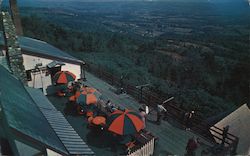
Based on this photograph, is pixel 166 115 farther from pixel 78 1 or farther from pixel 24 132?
pixel 78 1

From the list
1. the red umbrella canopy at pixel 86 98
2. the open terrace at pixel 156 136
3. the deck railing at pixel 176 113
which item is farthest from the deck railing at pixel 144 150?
the red umbrella canopy at pixel 86 98

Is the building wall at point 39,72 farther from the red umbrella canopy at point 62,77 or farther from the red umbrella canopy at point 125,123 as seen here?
the red umbrella canopy at point 125,123

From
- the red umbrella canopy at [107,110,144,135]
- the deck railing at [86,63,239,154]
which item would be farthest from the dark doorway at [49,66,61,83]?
the red umbrella canopy at [107,110,144,135]

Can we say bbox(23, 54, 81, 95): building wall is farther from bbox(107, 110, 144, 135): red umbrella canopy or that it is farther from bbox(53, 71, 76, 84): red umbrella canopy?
bbox(107, 110, 144, 135): red umbrella canopy

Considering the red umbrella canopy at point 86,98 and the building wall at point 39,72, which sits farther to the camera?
the building wall at point 39,72

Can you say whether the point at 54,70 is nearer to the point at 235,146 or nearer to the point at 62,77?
the point at 62,77

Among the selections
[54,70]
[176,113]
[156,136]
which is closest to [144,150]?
[156,136]
